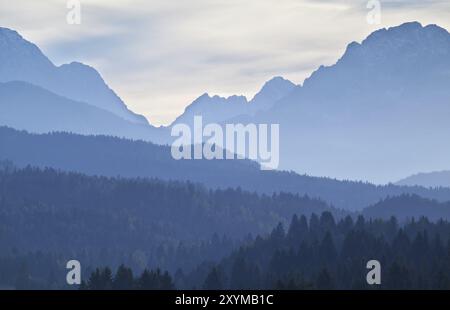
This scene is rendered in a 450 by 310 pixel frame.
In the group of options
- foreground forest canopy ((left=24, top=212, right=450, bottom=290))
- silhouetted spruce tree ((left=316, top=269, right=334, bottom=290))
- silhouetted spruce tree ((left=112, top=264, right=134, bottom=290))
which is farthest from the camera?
silhouetted spruce tree ((left=112, top=264, right=134, bottom=290))

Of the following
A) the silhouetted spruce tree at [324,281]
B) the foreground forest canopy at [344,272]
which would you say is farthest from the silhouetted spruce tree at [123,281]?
the silhouetted spruce tree at [324,281]

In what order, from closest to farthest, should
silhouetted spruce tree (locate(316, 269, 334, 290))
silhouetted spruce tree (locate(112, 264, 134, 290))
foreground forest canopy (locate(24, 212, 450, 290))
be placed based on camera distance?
silhouetted spruce tree (locate(316, 269, 334, 290)), foreground forest canopy (locate(24, 212, 450, 290)), silhouetted spruce tree (locate(112, 264, 134, 290))

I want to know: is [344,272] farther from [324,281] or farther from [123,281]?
[123,281]

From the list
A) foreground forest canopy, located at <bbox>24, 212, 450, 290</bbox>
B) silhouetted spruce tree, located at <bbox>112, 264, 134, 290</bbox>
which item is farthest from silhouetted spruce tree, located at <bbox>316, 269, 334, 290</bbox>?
silhouetted spruce tree, located at <bbox>112, 264, 134, 290</bbox>

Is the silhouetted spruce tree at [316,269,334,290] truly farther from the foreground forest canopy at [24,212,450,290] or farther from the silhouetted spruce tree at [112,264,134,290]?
the silhouetted spruce tree at [112,264,134,290]

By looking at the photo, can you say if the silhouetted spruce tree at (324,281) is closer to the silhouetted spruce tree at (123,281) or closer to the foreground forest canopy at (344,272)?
the foreground forest canopy at (344,272)

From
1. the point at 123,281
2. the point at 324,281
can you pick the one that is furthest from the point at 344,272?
the point at 123,281

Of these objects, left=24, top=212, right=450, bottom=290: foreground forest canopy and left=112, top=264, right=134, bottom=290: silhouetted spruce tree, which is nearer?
left=24, top=212, right=450, bottom=290: foreground forest canopy

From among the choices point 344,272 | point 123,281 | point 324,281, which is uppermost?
point 344,272

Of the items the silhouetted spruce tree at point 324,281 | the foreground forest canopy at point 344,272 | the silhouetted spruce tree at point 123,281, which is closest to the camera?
the silhouetted spruce tree at point 324,281

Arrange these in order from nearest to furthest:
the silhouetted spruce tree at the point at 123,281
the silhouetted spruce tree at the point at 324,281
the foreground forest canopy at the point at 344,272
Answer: the silhouetted spruce tree at the point at 324,281 → the foreground forest canopy at the point at 344,272 → the silhouetted spruce tree at the point at 123,281
